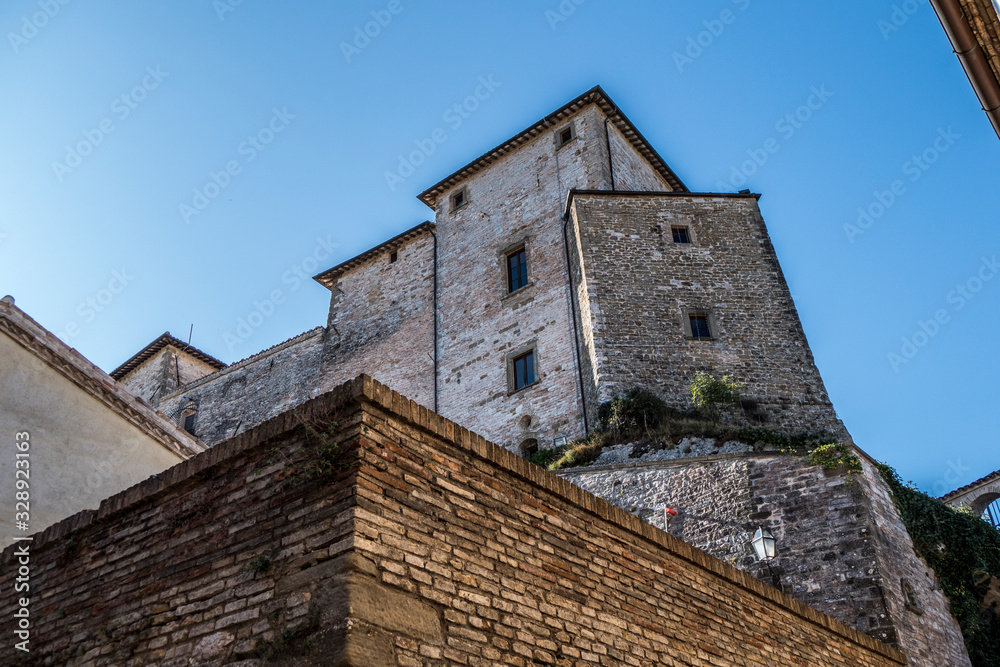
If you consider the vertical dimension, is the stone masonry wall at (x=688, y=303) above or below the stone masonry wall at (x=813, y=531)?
above

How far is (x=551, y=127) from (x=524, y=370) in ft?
25.0

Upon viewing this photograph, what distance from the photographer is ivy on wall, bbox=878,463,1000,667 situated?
1318 centimetres

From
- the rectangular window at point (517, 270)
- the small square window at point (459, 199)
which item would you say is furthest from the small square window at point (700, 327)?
the small square window at point (459, 199)

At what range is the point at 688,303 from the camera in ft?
63.7

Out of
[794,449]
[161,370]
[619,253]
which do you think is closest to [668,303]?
[619,253]

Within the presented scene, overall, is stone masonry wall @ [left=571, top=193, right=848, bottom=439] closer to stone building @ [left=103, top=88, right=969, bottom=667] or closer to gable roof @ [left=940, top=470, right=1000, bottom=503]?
stone building @ [left=103, top=88, right=969, bottom=667]

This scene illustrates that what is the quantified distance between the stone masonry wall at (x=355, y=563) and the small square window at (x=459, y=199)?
19.9 metres

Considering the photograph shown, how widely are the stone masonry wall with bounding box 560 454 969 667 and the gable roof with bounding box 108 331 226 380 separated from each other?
77.0ft

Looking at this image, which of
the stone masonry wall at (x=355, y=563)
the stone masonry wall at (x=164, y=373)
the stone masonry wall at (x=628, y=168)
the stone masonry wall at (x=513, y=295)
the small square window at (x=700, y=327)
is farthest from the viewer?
the stone masonry wall at (x=164, y=373)

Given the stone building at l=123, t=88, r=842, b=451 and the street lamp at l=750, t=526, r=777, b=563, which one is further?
the stone building at l=123, t=88, r=842, b=451

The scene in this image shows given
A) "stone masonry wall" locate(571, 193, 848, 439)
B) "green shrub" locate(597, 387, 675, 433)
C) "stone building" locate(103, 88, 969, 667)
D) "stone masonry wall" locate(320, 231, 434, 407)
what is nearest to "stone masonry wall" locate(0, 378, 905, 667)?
"stone building" locate(103, 88, 969, 667)

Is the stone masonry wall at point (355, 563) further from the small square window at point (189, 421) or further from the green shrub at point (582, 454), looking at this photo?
the small square window at point (189, 421)

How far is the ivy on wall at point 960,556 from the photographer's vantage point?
1318cm

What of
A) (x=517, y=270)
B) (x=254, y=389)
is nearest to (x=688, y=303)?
(x=517, y=270)
